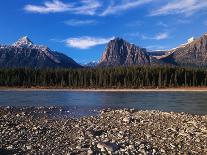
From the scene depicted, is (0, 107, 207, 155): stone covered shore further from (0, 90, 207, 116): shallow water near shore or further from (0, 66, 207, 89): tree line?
(0, 66, 207, 89): tree line

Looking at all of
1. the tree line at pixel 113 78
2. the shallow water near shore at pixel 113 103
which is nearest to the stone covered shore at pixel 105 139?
the shallow water near shore at pixel 113 103

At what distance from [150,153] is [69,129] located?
33.5 feet

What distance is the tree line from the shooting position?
597 feet

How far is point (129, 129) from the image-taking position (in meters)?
30.6

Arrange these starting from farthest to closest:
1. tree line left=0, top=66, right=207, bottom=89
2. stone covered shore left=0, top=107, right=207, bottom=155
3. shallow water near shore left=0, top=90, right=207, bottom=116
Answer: tree line left=0, top=66, right=207, bottom=89 < shallow water near shore left=0, top=90, right=207, bottom=116 < stone covered shore left=0, top=107, right=207, bottom=155

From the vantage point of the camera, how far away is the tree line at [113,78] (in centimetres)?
18200

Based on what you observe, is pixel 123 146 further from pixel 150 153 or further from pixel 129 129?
pixel 129 129

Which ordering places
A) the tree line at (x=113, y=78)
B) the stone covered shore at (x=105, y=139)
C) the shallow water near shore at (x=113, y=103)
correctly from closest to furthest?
the stone covered shore at (x=105, y=139) → the shallow water near shore at (x=113, y=103) → the tree line at (x=113, y=78)

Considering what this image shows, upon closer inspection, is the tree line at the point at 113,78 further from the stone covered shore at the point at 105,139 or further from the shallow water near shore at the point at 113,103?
the stone covered shore at the point at 105,139

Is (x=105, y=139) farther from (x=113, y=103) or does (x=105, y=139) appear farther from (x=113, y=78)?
(x=113, y=78)

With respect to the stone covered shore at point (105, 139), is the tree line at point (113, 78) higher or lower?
higher

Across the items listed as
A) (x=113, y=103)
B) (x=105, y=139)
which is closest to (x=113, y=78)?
(x=113, y=103)

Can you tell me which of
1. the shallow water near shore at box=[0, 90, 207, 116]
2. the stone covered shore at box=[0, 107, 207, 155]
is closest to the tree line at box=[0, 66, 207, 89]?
the shallow water near shore at box=[0, 90, 207, 116]

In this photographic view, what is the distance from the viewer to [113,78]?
184625mm
